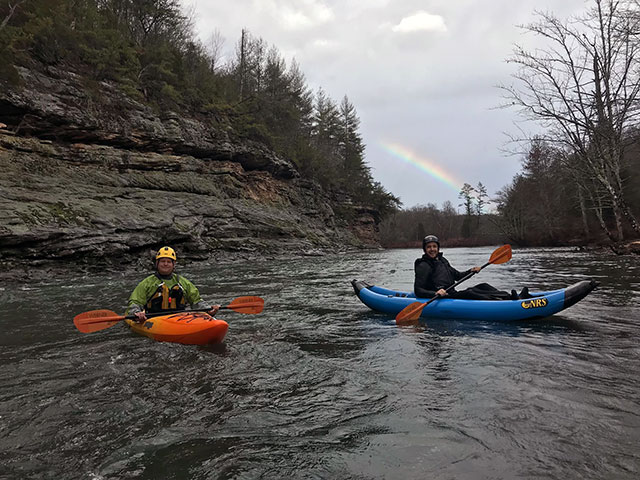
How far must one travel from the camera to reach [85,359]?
12.9 feet

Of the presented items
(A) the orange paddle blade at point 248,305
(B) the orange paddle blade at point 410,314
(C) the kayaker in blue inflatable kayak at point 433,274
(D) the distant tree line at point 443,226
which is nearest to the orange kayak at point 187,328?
(A) the orange paddle blade at point 248,305

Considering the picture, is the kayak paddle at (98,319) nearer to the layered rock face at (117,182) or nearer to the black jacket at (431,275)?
the black jacket at (431,275)

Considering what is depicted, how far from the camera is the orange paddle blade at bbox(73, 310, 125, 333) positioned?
175 inches

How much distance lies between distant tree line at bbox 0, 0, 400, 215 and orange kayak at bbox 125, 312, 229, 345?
12486 millimetres

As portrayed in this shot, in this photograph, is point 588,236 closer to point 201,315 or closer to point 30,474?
point 201,315

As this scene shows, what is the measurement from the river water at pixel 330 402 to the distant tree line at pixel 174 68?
1319 cm

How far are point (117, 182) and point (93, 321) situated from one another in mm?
11786

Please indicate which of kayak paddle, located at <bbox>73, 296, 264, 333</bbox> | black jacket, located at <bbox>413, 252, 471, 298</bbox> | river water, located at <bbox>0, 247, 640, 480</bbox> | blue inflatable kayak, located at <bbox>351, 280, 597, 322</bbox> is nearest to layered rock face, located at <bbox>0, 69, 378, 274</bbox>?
river water, located at <bbox>0, 247, 640, 480</bbox>

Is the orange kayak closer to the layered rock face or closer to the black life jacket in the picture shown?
the black life jacket

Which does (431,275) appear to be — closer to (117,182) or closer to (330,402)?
(330,402)

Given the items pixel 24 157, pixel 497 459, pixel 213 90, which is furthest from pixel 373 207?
pixel 497 459

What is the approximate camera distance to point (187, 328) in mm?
4285

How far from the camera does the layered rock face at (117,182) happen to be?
11.3m

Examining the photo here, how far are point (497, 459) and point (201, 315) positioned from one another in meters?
3.40
